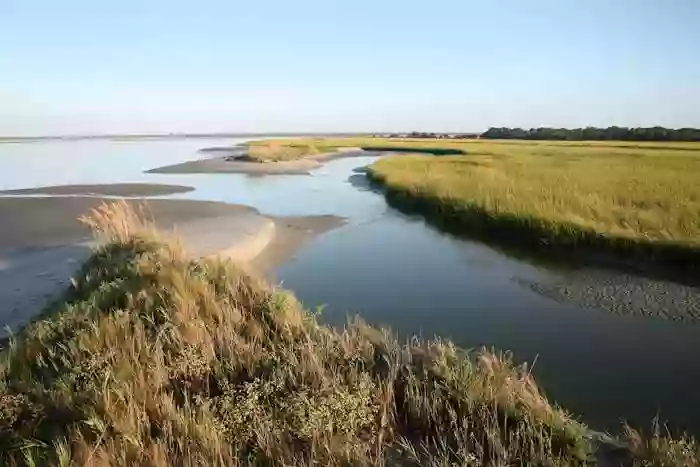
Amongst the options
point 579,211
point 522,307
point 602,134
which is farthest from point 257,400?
point 602,134

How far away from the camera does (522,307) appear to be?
9.92m

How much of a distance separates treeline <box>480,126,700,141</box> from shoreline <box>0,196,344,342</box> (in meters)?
69.0

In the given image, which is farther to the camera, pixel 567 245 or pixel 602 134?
pixel 602 134

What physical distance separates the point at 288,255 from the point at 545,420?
10.2m

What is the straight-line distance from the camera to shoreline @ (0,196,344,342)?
9.95 metres

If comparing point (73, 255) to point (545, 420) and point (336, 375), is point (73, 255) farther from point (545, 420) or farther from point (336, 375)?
point (545, 420)

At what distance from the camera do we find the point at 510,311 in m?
9.67

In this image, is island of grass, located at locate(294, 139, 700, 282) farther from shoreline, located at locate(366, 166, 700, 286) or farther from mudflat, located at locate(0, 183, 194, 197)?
mudflat, located at locate(0, 183, 194, 197)

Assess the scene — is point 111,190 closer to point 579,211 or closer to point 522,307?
point 579,211

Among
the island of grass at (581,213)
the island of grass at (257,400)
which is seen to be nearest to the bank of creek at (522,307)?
the island of grass at (581,213)

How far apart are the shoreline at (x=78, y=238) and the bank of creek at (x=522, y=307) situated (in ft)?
0.50

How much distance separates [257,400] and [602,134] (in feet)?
322

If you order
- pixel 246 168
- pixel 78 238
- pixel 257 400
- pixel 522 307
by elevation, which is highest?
pixel 257 400

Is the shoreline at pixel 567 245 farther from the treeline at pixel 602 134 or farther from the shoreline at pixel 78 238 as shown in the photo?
the treeline at pixel 602 134
